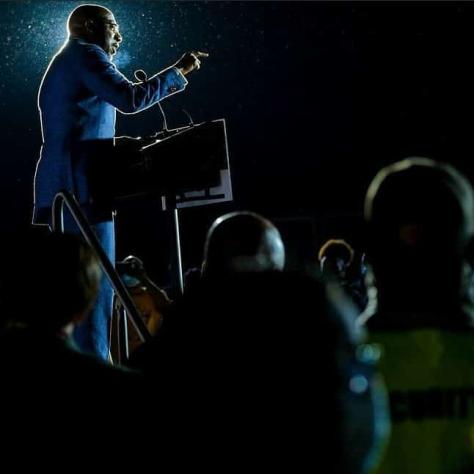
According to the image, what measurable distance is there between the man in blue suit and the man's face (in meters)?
0.02

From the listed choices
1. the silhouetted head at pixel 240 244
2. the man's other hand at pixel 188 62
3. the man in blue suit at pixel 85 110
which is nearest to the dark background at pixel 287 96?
the man in blue suit at pixel 85 110

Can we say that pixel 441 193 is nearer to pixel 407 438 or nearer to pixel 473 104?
pixel 407 438

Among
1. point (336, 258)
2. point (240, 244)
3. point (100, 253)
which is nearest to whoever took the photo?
point (240, 244)

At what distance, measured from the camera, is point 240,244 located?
2580mm

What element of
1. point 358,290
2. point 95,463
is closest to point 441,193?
point 95,463

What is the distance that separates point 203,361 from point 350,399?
356 millimetres

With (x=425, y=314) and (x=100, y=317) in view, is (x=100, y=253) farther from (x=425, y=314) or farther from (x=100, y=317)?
(x=425, y=314)

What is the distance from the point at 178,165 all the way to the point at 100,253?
786 mm

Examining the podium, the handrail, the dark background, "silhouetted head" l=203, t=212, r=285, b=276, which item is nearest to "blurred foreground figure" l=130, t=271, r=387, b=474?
"silhouetted head" l=203, t=212, r=285, b=276

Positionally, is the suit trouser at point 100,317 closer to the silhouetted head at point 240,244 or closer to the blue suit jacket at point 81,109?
the blue suit jacket at point 81,109

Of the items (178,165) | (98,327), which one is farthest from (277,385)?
(178,165)

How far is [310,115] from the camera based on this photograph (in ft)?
70.2

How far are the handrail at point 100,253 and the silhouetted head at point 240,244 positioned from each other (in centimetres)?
84

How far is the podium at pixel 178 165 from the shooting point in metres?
4.26
